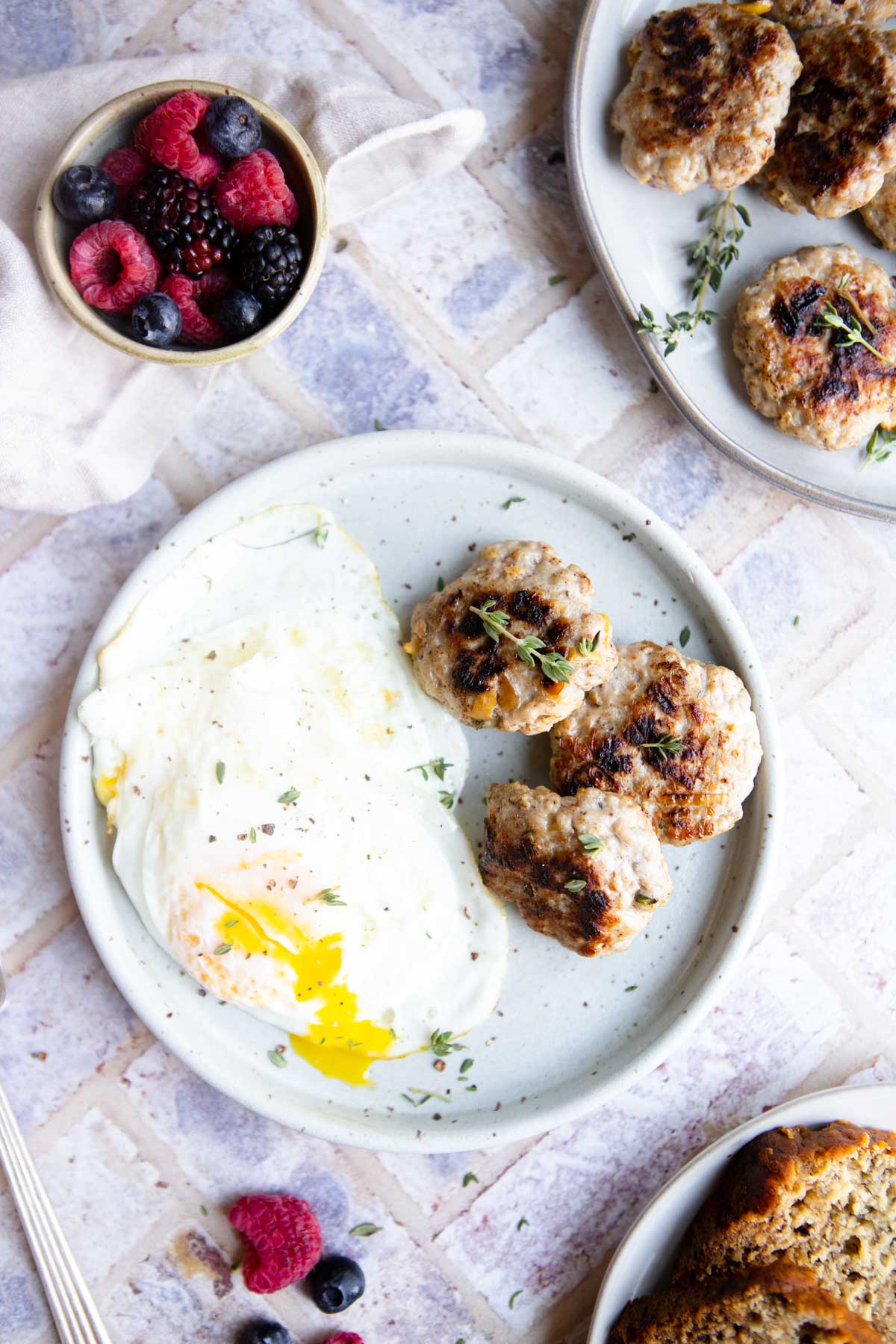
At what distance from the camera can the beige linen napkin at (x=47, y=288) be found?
9.41ft

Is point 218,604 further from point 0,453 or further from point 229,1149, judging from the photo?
point 229,1149

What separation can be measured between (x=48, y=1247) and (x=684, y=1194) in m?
2.13

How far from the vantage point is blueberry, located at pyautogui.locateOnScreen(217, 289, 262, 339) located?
264cm

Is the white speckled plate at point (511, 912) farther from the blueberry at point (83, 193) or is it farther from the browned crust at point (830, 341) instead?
the blueberry at point (83, 193)

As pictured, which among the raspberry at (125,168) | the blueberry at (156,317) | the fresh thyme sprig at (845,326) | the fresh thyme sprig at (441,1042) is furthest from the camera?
the fresh thyme sprig at (441,1042)

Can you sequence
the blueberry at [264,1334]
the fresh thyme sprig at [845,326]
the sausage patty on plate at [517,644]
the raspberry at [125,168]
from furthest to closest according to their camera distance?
the blueberry at [264,1334] < the fresh thyme sprig at [845,326] < the sausage patty on plate at [517,644] < the raspberry at [125,168]

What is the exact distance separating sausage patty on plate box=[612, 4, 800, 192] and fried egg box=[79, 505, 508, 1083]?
5.01 ft

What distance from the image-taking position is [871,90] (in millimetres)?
2957

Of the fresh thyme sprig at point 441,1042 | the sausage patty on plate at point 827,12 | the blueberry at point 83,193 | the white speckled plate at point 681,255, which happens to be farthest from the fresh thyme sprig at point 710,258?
the fresh thyme sprig at point 441,1042

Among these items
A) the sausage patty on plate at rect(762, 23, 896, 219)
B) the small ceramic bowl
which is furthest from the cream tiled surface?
the sausage patty on plate at rect(762, 23, 896, 219)

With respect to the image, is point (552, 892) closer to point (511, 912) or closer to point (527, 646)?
point (511, 912)

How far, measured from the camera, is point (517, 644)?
2828mm

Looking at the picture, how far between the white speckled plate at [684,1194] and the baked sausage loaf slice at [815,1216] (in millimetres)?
37

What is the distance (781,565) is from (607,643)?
3.16ft
